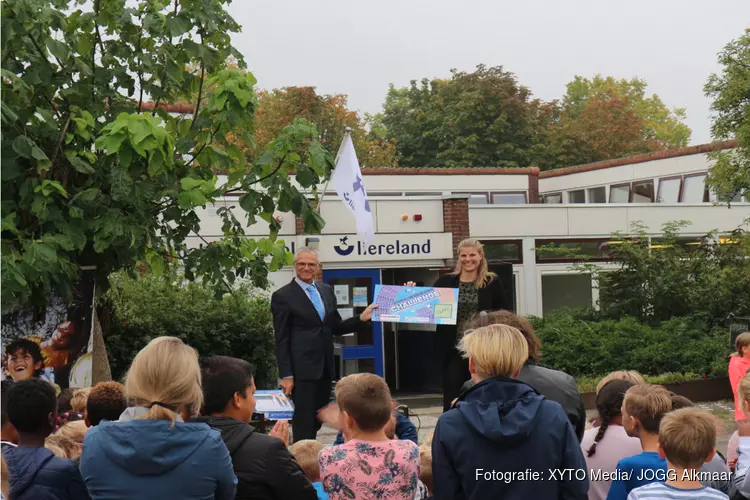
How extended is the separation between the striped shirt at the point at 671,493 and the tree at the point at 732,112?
13.2 meters

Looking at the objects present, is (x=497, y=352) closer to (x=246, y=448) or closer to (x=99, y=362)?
(x=246, y=448)

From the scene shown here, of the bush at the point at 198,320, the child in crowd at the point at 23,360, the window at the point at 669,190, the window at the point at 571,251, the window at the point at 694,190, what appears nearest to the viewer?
the child in crowd at the point at 23,360

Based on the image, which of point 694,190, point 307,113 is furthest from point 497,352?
point 307,113

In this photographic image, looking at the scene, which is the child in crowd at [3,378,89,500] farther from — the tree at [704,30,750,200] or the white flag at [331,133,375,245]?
the tree at [704,30,750,200]

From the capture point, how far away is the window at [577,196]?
2825cm

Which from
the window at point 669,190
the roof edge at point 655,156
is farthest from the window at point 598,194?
the window at point 669,190

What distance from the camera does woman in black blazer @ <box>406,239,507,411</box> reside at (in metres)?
8.07

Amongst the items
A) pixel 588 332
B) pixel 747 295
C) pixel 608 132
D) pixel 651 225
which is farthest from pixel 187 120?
pixel 608 132

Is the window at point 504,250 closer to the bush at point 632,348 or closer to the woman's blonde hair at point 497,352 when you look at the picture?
the bush at point 632,348

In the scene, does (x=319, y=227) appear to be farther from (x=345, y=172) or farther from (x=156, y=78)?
(x=345, y=172)

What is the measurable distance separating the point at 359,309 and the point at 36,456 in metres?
13.8

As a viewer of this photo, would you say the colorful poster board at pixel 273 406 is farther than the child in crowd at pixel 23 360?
No

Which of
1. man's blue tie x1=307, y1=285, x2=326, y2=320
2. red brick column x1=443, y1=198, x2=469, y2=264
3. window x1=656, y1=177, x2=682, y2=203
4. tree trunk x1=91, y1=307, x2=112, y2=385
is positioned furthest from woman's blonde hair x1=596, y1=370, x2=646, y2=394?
window x1=656, y1=177, x2=682, y2=203

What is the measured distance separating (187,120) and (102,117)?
0.75m
